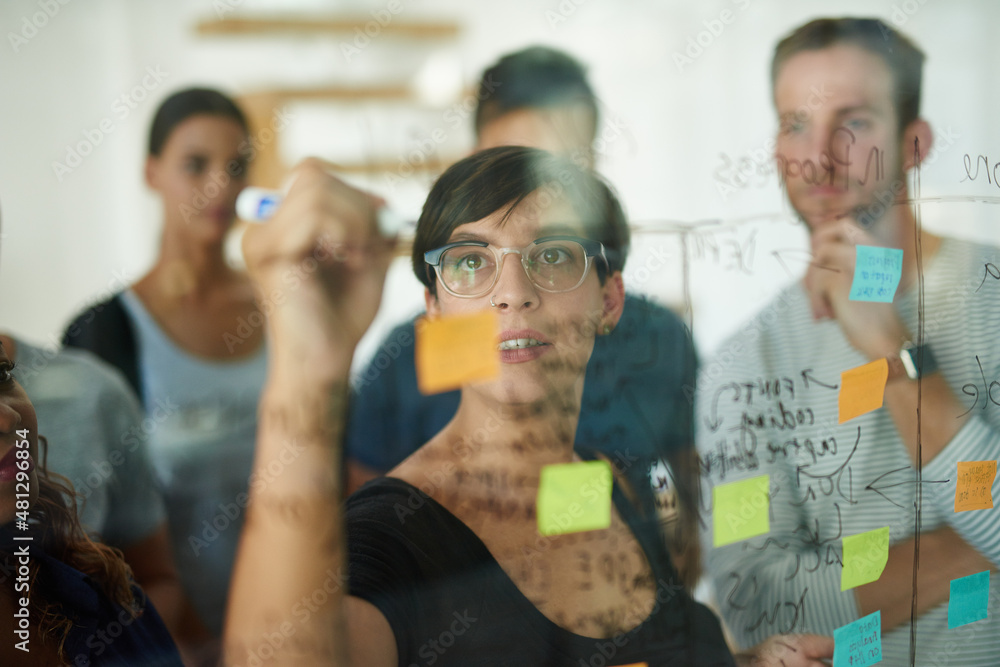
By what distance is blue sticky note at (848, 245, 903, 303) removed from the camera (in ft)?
4.23

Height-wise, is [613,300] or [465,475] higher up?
[613,300]

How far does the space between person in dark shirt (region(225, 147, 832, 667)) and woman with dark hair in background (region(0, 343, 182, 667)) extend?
0.13 metres

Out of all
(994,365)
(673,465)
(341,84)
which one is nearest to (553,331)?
(673,465)

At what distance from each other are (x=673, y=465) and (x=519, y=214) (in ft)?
1.71

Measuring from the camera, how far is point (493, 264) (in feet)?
3.23

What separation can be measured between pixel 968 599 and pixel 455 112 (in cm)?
143

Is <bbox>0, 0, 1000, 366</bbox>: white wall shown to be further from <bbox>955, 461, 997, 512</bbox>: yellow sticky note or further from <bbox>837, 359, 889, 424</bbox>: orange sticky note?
<bbox>955, 461, 997, 512</bbox>: yellow sticky note

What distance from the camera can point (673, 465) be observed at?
3.86 feet

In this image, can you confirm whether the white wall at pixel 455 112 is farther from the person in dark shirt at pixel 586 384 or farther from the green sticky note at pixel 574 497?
the green sticky note at pixel 574 497

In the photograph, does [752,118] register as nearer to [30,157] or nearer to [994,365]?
[994,365]

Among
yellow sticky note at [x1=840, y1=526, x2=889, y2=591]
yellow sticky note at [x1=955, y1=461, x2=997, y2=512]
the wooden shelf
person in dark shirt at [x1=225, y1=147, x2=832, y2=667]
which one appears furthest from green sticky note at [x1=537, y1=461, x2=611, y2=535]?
yellow sticky note at [x1=955, y1=461, x2=997, y2=512]

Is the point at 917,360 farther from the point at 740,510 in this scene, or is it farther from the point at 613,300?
the point at 613,300

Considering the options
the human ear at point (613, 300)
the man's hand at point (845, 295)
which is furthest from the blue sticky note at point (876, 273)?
the human ear at point (613, 300)

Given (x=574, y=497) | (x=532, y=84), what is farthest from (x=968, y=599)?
(x=532, y=84)
